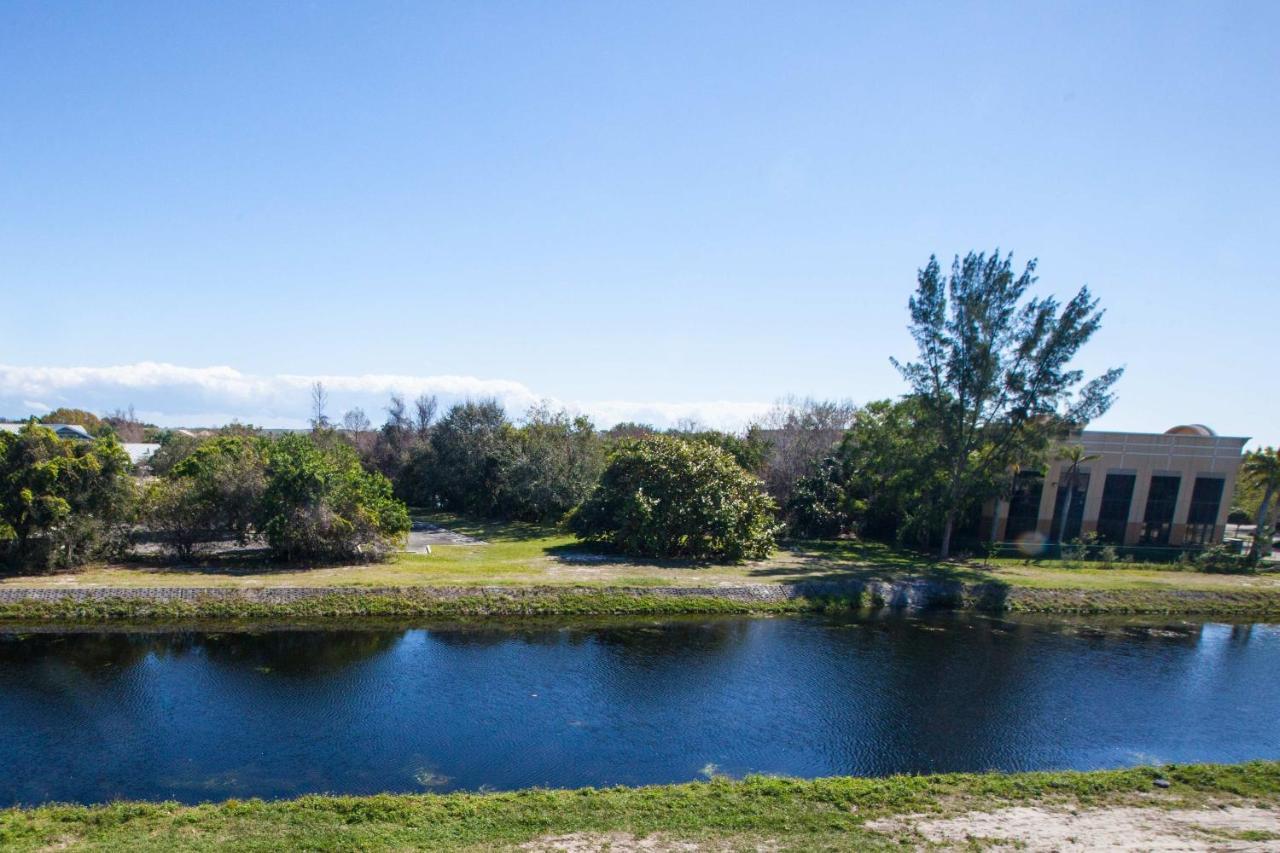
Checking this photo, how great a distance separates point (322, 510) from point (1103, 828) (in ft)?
91.1

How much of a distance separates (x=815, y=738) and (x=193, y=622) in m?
20.6

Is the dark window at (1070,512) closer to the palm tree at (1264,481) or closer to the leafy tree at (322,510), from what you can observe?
the palm tree at (1264,481)

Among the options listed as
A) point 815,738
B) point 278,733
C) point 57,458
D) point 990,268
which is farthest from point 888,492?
point 57,458

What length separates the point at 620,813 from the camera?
12.3m

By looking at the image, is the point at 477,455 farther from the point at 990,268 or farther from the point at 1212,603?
the point at 1212,603

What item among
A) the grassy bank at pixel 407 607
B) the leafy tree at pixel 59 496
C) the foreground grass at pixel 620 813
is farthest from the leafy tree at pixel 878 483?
the leafy tree at pixel 59 496

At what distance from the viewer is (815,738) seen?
1677 centimetres

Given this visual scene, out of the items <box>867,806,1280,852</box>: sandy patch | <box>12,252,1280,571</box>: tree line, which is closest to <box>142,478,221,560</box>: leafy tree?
<box>12,252,1280,571</box>: tree line

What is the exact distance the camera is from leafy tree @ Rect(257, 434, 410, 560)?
30.4m

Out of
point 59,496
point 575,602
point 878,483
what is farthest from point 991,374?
point 59,496

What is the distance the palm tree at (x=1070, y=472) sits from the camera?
4197cm

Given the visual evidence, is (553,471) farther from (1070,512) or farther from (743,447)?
(1070,512)

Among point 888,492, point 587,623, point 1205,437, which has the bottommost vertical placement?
point 587,623

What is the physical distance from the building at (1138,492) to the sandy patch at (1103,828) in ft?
115
